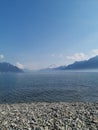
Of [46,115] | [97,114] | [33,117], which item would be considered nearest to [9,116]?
[33,117]

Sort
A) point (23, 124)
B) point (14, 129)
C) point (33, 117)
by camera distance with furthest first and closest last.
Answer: point (33, 117), point (23, 124), point (14, 129)

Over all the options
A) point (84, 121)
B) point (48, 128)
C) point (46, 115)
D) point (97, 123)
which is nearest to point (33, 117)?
point (46, 115)

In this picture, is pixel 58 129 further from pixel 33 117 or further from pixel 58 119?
pixel 33 117

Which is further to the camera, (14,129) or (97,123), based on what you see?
(97,123)

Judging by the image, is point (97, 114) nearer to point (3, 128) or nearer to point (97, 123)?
point (97, 123)

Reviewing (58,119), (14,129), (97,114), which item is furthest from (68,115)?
(14,129)

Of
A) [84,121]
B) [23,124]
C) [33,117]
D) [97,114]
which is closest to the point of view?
[23,124]

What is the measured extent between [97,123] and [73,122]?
2.22 metres

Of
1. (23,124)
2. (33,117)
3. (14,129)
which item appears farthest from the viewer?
(33,117)

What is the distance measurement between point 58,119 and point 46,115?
81.4 inches

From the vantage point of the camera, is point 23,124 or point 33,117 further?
point 33,117

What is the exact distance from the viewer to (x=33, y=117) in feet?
59.4

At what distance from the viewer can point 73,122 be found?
16.4m

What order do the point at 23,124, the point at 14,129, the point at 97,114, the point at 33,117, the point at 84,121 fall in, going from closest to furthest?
the point at 14,129, the point at 23,124, the point at 84,121, the point at 33,117, the point at 97,114
